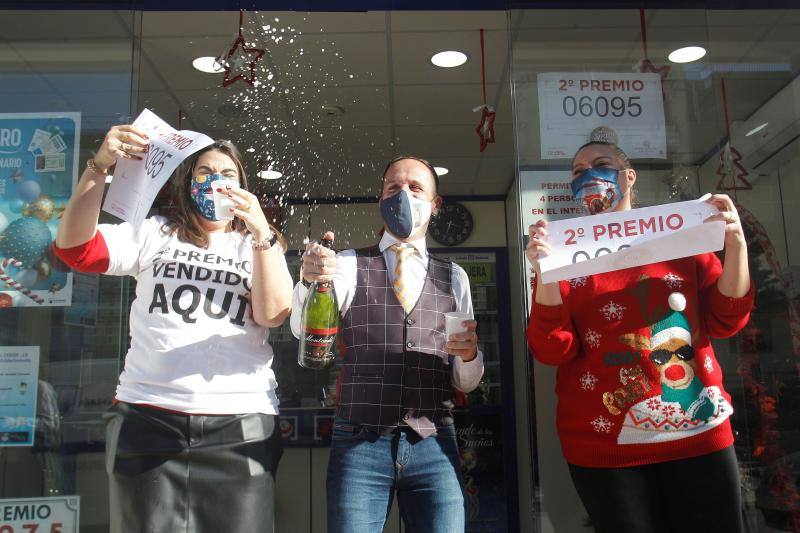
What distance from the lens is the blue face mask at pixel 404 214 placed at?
2.16 metres

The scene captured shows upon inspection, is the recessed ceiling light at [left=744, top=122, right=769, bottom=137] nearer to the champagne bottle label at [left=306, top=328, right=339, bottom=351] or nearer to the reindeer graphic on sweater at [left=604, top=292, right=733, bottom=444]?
the reindeer graphic on sweater at [left=604, top=292, right=733, bottom=444]

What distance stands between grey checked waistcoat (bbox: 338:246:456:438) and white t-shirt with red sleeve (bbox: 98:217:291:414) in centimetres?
25

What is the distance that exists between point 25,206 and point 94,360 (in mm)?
695

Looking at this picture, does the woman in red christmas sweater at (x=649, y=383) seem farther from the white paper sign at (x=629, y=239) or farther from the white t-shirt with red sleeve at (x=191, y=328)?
the white t-shirt with red sleeve at (x=191, y=328)

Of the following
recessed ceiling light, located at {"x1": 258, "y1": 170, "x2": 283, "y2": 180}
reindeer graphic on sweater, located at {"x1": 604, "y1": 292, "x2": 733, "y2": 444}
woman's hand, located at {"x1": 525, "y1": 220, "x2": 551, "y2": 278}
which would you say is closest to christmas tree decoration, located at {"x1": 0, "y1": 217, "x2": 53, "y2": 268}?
woman's hand, located at {"x1": 525, "y1": 220, "x2": 551, "y2": 278}

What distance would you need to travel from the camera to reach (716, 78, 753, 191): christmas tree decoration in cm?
300

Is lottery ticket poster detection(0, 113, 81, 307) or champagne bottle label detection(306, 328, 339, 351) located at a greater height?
lottery ticket poster detection(0, 113, 81, 307)

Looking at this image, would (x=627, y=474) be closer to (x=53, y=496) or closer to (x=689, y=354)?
(x=689, y=354)

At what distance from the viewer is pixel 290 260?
582 centimetres

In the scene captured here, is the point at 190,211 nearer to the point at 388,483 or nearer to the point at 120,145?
the point at 120,145

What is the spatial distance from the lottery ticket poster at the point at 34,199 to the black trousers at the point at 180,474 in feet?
3.58

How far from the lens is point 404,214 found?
215 cm

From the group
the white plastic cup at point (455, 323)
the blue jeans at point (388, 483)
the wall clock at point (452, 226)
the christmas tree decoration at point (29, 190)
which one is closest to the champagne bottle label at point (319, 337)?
the blue jeans at point (388, 483)

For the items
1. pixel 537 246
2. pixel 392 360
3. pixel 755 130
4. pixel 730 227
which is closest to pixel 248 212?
pixel 392 360
